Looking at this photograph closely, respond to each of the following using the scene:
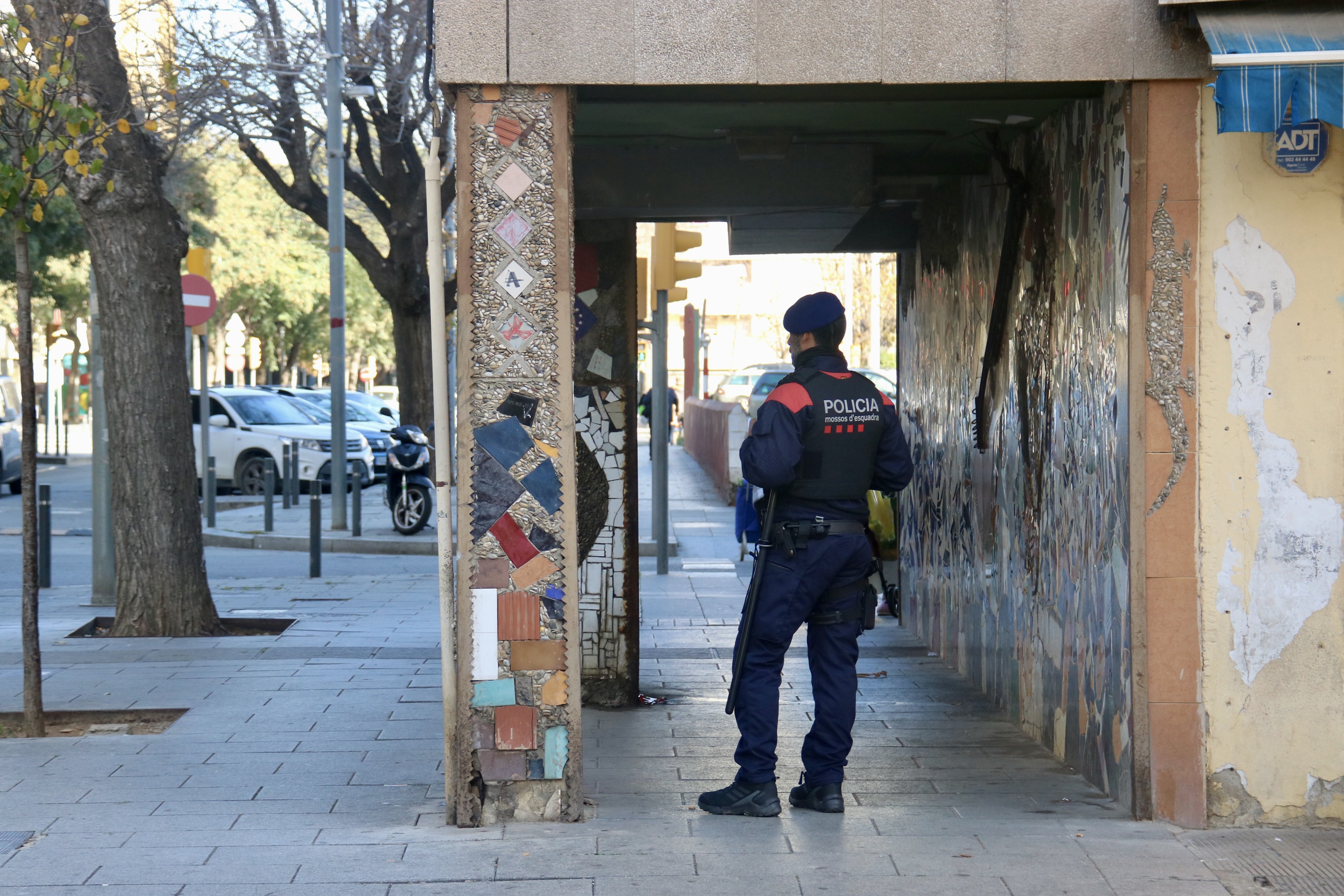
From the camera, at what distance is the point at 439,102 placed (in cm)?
509

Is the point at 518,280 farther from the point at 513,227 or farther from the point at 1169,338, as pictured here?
the point at 1169,338

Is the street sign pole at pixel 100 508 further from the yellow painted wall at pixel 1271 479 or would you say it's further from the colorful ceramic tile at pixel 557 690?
the yellow painted wall at pixel 1271 479

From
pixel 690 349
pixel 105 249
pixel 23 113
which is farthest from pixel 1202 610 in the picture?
pixel 690 349

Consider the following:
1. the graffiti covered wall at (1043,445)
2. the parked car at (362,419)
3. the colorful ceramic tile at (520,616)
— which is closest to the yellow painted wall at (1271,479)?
the graffiti covered wall at (1043,445)

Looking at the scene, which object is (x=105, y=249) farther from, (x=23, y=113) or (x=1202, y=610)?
(x=1202, y=610)

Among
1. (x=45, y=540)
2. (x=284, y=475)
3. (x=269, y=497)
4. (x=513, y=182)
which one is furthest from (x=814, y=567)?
(x=284, y=475)

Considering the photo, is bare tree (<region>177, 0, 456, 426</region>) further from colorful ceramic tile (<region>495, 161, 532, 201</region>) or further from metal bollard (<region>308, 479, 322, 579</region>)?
Answer: colorful ceramic tile (<region>495, 161, 532, 201</region>)

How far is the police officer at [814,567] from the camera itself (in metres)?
5.10

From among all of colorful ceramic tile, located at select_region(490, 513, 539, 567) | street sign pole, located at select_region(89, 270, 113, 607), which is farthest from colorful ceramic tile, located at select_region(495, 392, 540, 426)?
street sign pole, located at select_region(89, 270, 113, 607)

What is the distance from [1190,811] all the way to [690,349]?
87.1 ft

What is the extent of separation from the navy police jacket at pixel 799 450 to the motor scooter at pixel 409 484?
1056cm

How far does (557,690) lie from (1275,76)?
2.97 metres

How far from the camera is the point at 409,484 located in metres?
15.6

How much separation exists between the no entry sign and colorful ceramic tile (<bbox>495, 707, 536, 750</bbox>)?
999 cm
